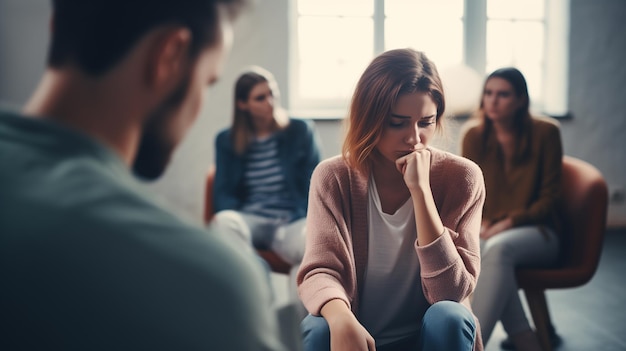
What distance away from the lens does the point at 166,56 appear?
530mm

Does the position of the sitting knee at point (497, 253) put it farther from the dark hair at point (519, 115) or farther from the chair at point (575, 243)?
the dark hair at point (519, 115)

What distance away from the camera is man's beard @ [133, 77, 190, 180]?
56 cm

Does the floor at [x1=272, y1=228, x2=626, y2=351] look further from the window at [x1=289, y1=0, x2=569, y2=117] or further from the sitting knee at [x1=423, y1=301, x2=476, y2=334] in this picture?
the window at [x1=289, y1=0, x2=569, y2=117]

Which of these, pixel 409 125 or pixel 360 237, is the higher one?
pixel 409 125

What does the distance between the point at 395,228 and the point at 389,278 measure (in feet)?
0.37

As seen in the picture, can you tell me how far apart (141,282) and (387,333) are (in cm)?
103

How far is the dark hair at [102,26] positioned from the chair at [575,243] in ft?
6.14

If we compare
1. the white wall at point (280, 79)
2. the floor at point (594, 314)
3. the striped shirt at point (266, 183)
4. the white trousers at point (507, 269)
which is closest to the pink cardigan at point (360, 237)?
the white trousers at point (507, 269)

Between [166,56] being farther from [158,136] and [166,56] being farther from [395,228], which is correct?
[395,228]

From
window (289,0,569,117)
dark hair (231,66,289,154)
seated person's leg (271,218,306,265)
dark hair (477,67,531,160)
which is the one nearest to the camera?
dark hair (477,67,531,160)

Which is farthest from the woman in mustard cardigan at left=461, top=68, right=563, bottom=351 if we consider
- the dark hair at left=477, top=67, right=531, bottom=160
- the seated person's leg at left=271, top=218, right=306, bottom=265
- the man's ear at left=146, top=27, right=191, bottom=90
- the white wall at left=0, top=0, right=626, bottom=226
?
the man's ear at left=146, top=27, right=191, bottom=90

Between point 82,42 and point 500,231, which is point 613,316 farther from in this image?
point 82,42

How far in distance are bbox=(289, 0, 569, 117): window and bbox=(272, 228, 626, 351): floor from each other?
1.75m

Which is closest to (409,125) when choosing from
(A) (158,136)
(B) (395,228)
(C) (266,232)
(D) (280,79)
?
(B) (395,228)
